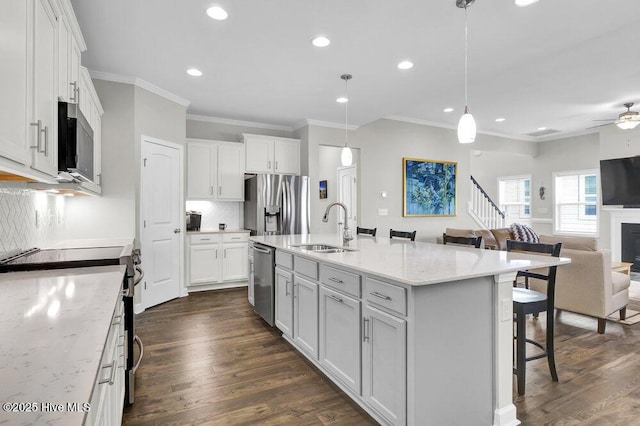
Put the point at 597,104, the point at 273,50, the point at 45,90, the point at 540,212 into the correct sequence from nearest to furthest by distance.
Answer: the point at 45,90
the point at 273,50
the point at 597,104
the point at 540,212

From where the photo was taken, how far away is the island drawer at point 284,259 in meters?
2.93

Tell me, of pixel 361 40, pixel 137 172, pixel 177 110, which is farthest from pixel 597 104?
pixel 137 172

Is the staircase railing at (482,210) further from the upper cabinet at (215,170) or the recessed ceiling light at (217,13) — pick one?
the recessed ceiling light at (217,13)

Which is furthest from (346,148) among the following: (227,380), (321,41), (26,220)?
(26,220)

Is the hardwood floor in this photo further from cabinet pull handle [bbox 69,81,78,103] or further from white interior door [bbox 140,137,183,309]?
cabinet pull handle [bbox 69,81,78,103]

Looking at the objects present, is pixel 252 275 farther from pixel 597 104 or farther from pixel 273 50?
pixel 597 104

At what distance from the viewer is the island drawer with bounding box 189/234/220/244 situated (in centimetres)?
493

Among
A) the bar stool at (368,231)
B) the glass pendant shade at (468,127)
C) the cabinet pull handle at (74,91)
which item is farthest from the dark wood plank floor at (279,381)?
the cabinet pull handle at (74,91)

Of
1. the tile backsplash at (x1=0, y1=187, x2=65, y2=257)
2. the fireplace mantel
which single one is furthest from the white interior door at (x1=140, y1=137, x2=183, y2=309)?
the fireplace mantel

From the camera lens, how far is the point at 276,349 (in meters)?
2.99

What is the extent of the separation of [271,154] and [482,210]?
4.72 meters

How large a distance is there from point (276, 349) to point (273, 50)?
2.76 metres

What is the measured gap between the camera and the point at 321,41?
3078 millimetres

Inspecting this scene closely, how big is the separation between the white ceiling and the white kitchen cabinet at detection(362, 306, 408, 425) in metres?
2.24
